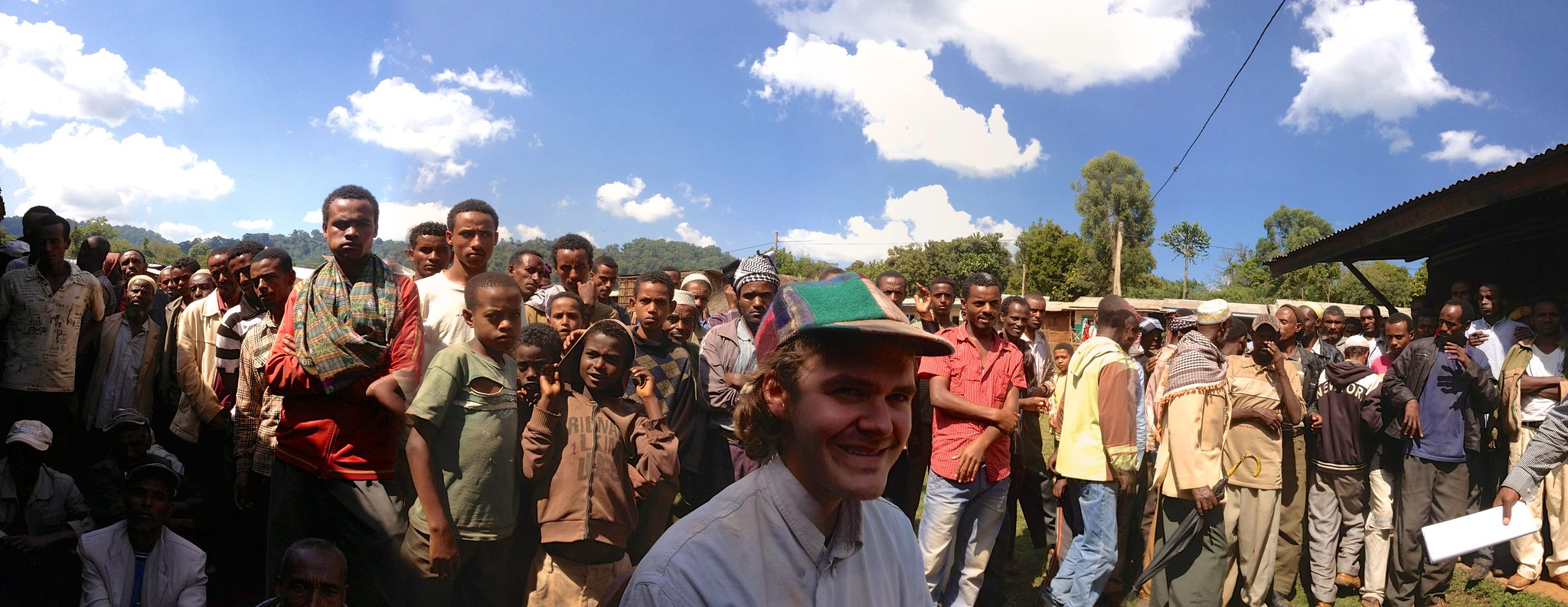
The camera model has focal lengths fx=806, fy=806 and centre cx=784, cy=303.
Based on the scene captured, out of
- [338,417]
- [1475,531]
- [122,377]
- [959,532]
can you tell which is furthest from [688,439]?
[1475,531]

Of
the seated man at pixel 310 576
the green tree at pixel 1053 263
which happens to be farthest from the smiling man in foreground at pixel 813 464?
the green tree at pixel 1053 263

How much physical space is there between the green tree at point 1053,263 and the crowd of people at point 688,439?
3279 centimetres

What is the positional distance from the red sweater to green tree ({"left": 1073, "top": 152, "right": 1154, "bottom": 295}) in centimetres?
4433

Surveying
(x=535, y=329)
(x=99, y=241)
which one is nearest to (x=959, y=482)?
(x=535, y=329)

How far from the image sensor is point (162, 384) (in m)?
5.06

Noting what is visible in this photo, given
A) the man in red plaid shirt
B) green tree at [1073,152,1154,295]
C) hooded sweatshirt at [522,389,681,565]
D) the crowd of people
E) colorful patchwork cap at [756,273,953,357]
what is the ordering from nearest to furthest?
1. colorful patchwork cap at [756,273,953,357]
2. the crowd of people
3. hooded sweatshirt at [522,389,681,565]
4. the man in red plaid shirt
5. green tree at [1073,152,1154,295]

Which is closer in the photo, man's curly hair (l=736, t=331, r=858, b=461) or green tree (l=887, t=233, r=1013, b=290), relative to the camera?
man's curly hair (l=736, t=331, r=858, b=461)

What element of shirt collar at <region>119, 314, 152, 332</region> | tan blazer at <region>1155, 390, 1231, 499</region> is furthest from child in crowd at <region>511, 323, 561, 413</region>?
tan blazer at <region>1155, 390, 1231, 499</region>

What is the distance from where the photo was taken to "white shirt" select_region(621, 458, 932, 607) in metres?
1.24

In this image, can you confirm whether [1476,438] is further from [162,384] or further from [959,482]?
[162,384]

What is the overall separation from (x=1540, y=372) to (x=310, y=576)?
25.4ft

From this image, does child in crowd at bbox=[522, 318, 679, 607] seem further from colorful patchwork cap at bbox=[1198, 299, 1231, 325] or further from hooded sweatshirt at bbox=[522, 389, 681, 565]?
colorful patchwork cap at bbox=[1198, 299, 1231, 325]

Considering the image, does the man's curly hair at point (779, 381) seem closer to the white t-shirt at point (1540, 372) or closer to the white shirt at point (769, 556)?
the white shirt at point (769, 556)

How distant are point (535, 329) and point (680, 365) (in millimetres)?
912
